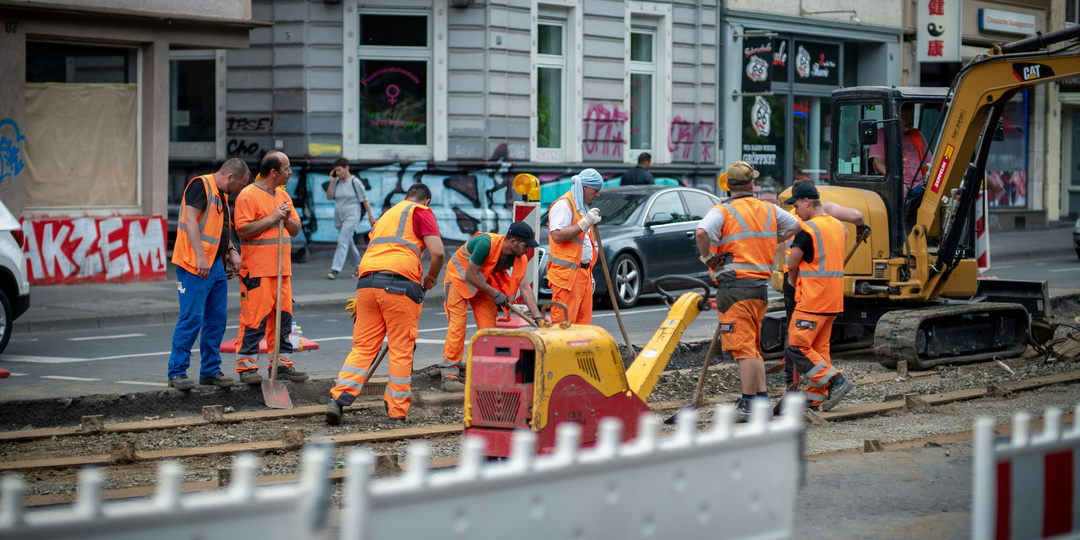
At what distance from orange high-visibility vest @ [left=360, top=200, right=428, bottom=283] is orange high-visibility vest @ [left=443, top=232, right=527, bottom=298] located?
0.75 m

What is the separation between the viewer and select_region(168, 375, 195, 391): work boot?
8.50 m

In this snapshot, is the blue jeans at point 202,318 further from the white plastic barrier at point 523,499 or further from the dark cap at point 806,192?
the white plastic barrier at point 523,499

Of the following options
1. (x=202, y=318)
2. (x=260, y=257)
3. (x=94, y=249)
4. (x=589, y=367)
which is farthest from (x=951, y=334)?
(x=94, y=249)

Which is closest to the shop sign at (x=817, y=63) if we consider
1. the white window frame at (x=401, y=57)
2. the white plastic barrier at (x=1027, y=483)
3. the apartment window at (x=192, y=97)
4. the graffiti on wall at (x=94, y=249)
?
the white window frame at (x=401, y=57)

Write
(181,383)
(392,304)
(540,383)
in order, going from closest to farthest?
(540,383)
(392,304)
(181,383)

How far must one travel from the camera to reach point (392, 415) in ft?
25.7

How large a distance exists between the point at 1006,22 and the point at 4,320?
26988 mm

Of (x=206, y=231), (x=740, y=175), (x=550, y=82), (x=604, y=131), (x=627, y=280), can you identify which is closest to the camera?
(x=740, y=175)

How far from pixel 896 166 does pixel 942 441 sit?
4.22 metres

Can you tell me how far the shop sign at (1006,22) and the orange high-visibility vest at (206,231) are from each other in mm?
25485

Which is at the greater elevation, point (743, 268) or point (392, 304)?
point (743, 268)

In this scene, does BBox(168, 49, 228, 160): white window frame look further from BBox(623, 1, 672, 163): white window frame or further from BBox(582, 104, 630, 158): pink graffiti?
BBox(623, 1, 672, 163): white window frame

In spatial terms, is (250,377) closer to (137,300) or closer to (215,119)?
(137,300)

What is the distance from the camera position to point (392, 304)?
7.71m
